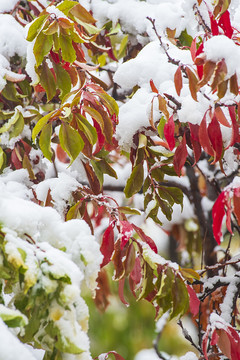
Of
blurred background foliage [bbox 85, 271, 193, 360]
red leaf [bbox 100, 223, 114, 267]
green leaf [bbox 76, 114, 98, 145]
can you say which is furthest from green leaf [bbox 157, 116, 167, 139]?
blurred background foliage [bbox 85, 271, 193, 360]

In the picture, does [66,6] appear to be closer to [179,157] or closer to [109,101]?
[109,101]

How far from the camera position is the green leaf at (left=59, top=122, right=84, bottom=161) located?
1.16m

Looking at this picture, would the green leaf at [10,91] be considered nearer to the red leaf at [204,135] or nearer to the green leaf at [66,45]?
the green leaf at [66,45]

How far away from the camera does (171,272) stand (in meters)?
1.05

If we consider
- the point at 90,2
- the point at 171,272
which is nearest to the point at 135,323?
the point at 90,2

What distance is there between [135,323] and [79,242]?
416 centimetres

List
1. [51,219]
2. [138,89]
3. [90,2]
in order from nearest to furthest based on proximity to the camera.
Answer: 1. [51,219]
2. [138,89]
3. [90,2]

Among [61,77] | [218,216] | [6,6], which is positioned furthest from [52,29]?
[6,6]

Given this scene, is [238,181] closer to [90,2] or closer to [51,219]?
[51,219]

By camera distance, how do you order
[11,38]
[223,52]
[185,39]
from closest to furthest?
[223,52] < [11,38] < [185,39]

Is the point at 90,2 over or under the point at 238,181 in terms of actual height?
over

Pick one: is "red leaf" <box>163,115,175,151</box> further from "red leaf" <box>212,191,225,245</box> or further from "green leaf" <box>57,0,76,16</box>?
"green leaf" <box>57,0,76,16</box>

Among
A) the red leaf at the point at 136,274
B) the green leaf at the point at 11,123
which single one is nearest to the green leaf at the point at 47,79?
the green leaf at the point at 11,123

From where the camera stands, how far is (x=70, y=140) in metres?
1.17
